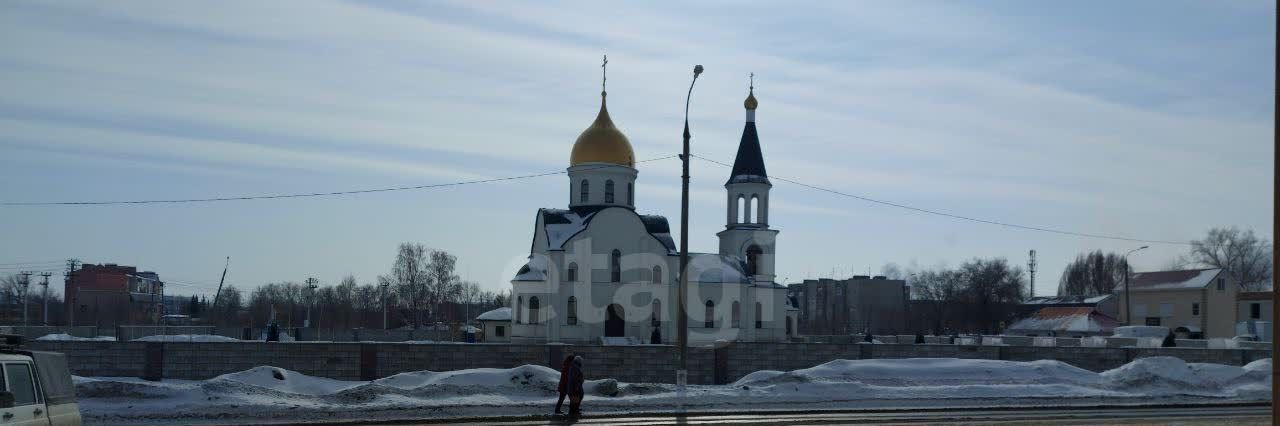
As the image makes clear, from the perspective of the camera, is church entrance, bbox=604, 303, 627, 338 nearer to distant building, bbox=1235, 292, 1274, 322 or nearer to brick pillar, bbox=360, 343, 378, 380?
brick pillar, bbox=360, 343, 378, 380

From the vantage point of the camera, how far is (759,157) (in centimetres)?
6738

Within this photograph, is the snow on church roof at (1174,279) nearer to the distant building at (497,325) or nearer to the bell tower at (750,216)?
the bell tower at (750,216)

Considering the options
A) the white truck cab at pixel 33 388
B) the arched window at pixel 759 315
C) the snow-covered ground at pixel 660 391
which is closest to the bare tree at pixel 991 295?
the arched window at pixel 759 315

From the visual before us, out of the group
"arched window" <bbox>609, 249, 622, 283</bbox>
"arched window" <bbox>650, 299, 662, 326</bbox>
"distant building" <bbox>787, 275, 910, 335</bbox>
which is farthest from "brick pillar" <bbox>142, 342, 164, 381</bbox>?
"distant building" <bbox>787, 275, 910, 335</bbox>

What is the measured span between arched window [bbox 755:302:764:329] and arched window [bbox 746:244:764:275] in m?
2.01

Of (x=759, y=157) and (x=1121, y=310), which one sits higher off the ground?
(x=759, y=157)

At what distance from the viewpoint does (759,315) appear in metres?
66.6

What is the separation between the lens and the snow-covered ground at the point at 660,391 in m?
22.5

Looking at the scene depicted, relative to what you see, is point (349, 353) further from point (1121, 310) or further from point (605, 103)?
point (1121, 310)

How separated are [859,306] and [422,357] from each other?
107117 mm

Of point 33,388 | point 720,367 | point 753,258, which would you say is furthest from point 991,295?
point 33,388

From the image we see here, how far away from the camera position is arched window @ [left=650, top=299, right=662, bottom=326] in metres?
61.3

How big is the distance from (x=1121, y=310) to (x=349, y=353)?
2795 inches

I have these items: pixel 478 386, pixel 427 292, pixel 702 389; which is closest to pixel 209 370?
pixel 478 386
